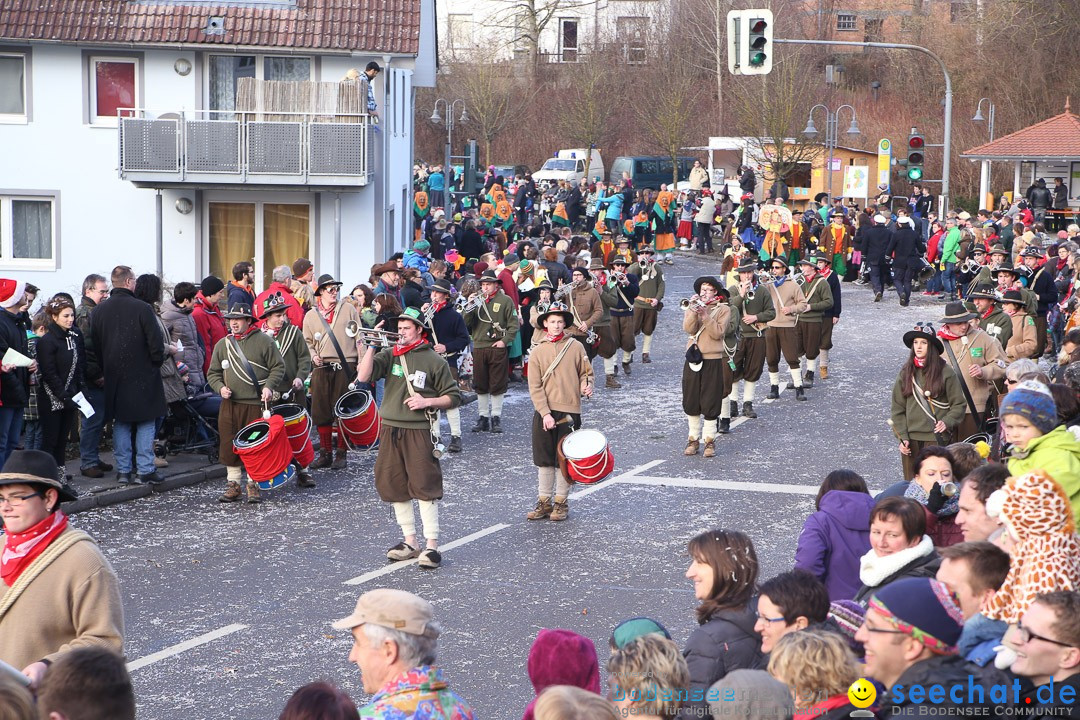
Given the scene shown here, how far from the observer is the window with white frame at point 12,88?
26297 mm

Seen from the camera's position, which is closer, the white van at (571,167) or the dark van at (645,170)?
the dark van at (645,170)

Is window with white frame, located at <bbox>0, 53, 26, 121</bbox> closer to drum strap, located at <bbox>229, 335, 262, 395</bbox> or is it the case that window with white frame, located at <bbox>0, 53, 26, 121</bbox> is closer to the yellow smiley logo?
drum strap, located at <bbox>229, 335, 262, 395</bbox>

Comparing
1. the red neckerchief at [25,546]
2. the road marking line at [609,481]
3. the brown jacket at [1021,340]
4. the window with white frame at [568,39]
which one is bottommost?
→ the road marking line at [609,481]

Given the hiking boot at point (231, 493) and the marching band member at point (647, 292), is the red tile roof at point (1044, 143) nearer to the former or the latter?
the marching band member at point (647, 292)

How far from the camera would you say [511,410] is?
674 inches

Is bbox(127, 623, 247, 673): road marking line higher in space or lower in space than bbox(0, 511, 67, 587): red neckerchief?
lower

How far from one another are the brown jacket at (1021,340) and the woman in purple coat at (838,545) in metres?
7.75

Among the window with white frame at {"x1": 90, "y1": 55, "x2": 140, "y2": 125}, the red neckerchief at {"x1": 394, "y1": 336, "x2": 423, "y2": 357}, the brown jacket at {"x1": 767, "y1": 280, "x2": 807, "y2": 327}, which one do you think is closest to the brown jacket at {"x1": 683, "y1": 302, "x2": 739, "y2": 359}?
the brown jacket at {"x1": 767, "y1": 280, "x2": 807, "y2": 327}

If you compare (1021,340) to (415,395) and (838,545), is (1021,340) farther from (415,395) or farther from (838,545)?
(838,545)

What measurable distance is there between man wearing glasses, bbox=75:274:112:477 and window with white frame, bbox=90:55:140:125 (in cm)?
1453

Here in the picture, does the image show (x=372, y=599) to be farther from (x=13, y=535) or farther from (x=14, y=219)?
(x=14, y=219)

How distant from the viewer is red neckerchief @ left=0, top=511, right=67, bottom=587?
17.2 ft

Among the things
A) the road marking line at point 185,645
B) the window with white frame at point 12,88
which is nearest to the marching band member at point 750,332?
the road marking line at point 185,645

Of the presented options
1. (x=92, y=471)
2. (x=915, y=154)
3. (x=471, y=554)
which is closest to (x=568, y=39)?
(x=915, y=154)
